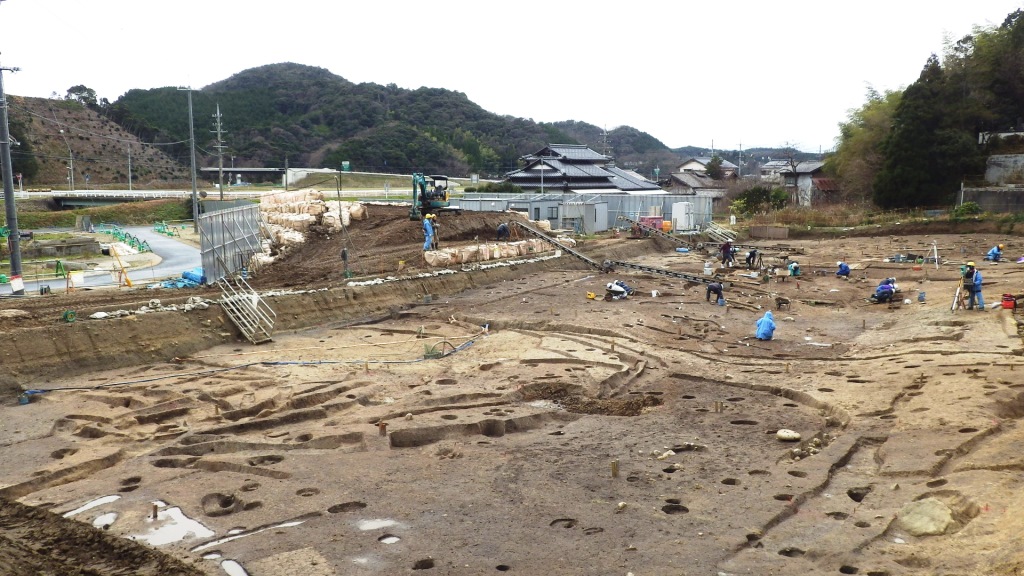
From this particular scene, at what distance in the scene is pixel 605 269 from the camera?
98.6 ft

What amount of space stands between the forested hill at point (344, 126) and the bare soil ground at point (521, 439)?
58.9 metres

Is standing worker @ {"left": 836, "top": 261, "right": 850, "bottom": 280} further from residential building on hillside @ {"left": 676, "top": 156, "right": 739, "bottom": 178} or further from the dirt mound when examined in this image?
residential building on hillside @ {"left": 676, "top": 156, "right": 739, "bottom": 178}

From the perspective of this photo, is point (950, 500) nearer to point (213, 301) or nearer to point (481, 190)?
point (213, 301)

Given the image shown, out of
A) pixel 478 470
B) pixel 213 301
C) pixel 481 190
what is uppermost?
pixel 481 190

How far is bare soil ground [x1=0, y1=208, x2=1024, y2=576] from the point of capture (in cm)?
791

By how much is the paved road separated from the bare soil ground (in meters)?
5.28

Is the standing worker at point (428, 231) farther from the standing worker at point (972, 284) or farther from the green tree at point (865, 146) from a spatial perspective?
the green tree at point (865, 146)

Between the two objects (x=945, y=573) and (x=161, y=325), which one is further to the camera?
(x=161, y=325)

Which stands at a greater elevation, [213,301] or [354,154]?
[354,154]

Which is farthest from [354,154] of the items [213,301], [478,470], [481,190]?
[478,470]

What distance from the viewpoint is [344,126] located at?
90.1m

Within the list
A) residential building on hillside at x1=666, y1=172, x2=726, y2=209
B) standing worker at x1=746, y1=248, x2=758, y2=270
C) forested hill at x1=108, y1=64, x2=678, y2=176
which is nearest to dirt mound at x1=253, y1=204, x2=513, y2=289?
standing worker at x1=746, y1=248, x2=758, y2=270

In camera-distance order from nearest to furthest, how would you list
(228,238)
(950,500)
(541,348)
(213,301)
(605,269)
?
1. (950,500)
2. (541,348)
3. (213,301)
4. (228,238)
5. (605,269)

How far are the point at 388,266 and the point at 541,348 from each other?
11303mm
